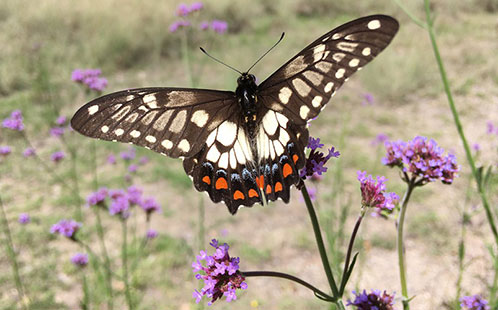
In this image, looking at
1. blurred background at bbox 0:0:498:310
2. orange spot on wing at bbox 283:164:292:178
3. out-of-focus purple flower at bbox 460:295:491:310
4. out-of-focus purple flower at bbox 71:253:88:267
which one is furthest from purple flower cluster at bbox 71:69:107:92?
out-of-focus purple flower at bbox 460:295:491:310

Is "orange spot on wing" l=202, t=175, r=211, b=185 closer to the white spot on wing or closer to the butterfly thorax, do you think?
the butterfly thorax

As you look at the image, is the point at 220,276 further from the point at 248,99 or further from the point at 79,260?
the point at 79,260

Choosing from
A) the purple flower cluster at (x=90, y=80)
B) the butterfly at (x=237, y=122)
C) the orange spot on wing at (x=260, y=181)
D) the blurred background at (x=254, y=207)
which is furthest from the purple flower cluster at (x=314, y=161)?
the purple flower cluster at (x=90, y=80)

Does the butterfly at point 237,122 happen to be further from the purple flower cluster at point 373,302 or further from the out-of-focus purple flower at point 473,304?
the out-of-focus purple flower at point 473,304

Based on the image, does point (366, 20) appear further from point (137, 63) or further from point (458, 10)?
point (458, 10)

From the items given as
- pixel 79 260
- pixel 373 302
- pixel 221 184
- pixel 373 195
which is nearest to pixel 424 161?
pixel 373 195

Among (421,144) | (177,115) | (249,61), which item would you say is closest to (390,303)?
(421,144)
